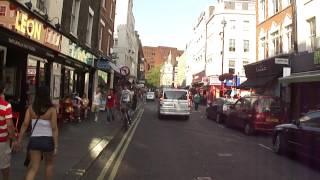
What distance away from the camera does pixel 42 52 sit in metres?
15.6

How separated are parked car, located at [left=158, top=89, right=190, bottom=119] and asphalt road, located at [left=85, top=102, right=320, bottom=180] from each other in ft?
33.8

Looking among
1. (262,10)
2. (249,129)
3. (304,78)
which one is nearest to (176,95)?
(304,78)

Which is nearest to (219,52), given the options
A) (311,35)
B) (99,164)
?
(311,35)

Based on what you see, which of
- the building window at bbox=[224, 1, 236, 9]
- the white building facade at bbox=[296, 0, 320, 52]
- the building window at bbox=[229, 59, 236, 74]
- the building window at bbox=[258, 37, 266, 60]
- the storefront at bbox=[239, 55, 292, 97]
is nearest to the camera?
the white building facade at bbox=[296, 0, 320, 52]

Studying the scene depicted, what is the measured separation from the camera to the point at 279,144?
1330 centimetres

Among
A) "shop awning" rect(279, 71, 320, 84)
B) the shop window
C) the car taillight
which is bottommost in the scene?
the car taillight

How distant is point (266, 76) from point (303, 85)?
6024 millimetres

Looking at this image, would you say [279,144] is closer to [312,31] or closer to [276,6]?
[312,31]

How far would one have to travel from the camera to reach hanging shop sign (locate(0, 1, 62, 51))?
12266 mm

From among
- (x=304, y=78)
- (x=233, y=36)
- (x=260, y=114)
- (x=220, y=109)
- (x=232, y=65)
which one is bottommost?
(x=260, y=114)

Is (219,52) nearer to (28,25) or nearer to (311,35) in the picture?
(311,35)

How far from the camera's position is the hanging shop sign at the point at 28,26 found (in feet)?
40.2

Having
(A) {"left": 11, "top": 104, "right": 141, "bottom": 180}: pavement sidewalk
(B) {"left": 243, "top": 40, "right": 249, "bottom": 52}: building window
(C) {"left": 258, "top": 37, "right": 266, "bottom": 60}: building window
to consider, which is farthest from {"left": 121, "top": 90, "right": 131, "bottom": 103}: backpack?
(B) {"left": 243, "top": 40, "right": 249, "bottom": 52}: building window

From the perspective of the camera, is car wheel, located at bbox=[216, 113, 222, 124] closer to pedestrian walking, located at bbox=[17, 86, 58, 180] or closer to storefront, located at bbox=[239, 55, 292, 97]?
storefront, located at bbox=[239, 55, 292, 97]
